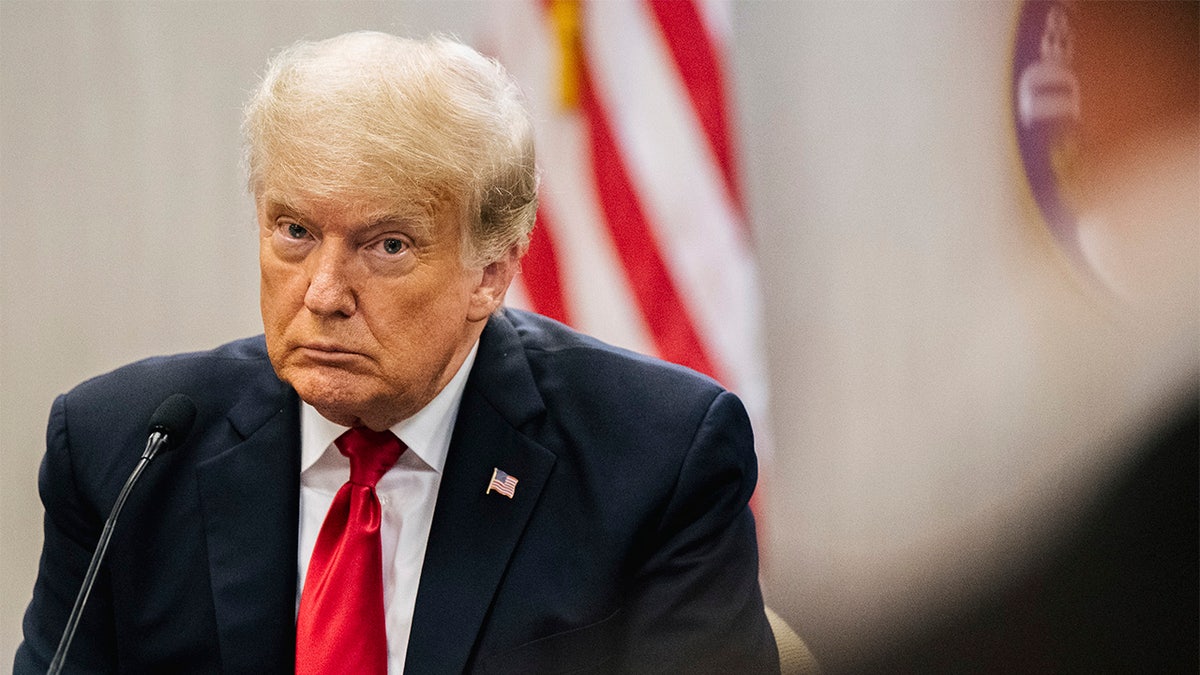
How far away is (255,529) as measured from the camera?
134 cm

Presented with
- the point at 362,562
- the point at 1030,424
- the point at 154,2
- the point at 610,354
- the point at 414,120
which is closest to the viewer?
the point at 414,120

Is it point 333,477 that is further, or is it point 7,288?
point 7,288

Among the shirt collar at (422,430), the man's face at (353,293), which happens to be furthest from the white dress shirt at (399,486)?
the man's face at (353,293)

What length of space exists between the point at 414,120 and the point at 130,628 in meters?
0.67

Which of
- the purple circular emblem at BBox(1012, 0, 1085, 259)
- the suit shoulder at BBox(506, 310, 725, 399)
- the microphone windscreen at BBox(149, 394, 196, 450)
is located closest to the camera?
the microphone windscreen at BBox(149, 394, 196, 450)

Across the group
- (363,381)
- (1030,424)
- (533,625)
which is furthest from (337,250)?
(1030,424)

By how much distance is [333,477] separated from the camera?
4.58 feet

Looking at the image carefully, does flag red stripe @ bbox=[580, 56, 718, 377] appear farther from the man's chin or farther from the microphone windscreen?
the microphone windscreen

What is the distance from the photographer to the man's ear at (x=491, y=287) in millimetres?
1341

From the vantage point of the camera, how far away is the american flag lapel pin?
4.44 feet

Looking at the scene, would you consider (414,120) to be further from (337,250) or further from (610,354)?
(610,354)

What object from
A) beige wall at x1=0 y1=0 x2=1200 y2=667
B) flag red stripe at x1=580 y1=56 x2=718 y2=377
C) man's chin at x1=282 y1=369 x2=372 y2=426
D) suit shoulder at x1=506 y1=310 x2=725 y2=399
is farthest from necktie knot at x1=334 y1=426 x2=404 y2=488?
flag red stripe at x1=580 y1=56 x2=718 y2=377

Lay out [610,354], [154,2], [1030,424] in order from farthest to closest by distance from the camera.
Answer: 1. [154,2]
2. [1030,424]
3. [610,354]

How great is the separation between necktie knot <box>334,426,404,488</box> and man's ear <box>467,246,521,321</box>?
177 mm
